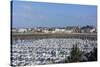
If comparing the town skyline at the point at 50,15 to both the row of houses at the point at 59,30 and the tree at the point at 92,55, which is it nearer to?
the row of houses at the point at 59,30

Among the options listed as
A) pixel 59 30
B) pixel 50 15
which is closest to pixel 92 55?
pixel 59 30

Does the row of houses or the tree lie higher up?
the row of houses

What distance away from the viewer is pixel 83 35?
7.86 feet

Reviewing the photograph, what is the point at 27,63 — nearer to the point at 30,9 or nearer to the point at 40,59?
the point at 40,59

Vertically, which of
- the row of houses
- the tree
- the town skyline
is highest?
the town skyline

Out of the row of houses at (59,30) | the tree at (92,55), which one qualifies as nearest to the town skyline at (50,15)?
the row of houses at (59,30)

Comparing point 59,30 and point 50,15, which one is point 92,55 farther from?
point 50,15

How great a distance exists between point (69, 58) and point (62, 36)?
11.4 inches

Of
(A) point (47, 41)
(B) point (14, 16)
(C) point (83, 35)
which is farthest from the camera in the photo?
(C) point (83, 35)

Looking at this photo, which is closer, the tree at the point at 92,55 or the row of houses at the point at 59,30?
the row of houses at the point at 59,30

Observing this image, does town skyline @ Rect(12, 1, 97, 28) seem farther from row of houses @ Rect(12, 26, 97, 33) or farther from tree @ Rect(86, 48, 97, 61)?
tree @ Rect(86, 48, 97, 61)

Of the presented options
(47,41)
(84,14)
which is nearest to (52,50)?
(47,41)

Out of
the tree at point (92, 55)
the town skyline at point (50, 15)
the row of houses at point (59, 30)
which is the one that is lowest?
the tree at point (92, 55)

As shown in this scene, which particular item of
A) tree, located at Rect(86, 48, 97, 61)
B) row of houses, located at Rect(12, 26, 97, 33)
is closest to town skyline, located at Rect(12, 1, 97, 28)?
row of houses, located at Rect(12, 26, 97, 33)
